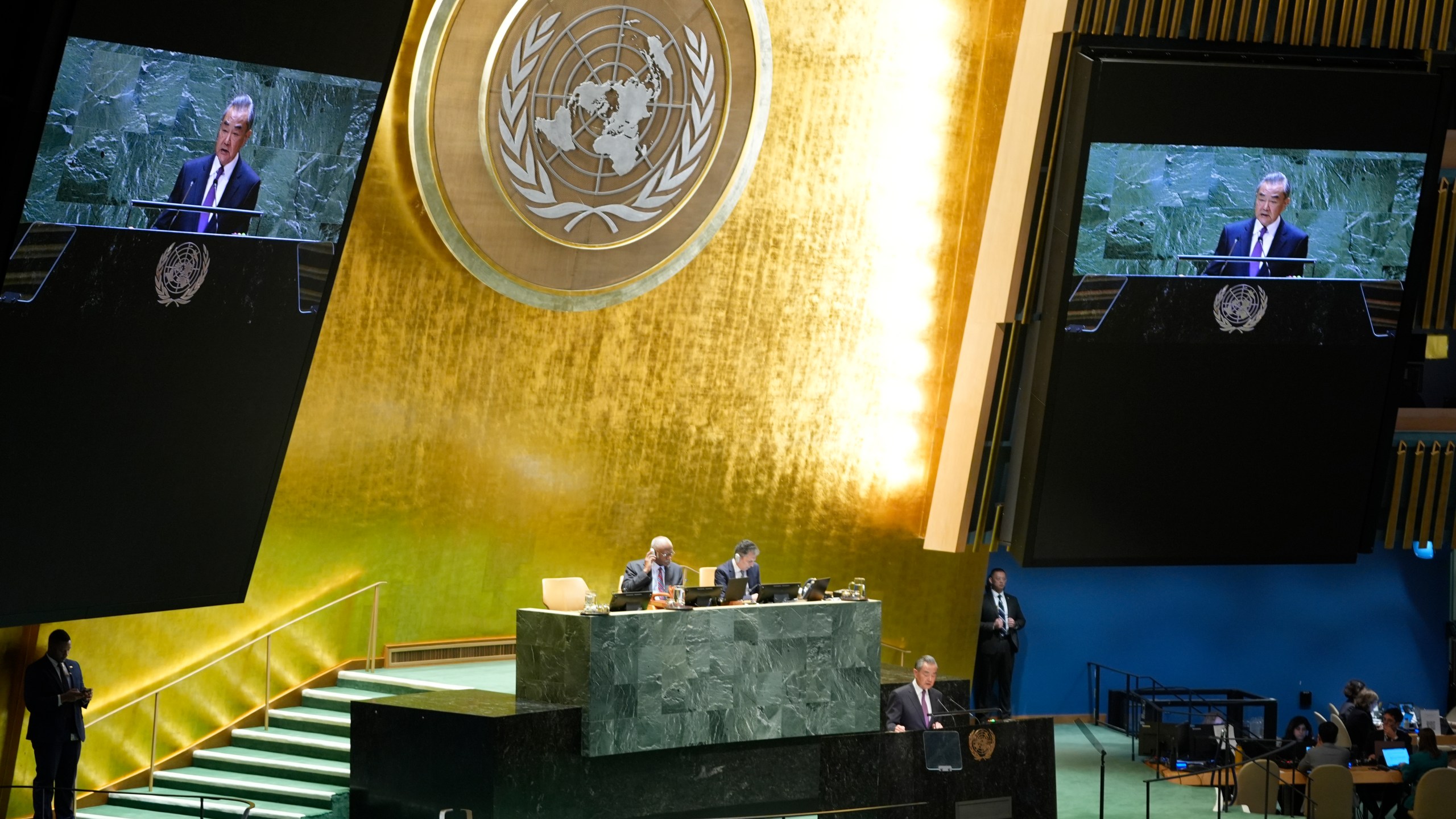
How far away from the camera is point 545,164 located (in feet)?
38.6

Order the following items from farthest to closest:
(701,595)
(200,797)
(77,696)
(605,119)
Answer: (605,119) → (701,595) → (77,696) → (200,797)

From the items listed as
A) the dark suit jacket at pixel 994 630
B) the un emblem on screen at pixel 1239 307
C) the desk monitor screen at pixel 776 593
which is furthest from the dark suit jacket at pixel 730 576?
the un emblem on screen at pixel 1239 307

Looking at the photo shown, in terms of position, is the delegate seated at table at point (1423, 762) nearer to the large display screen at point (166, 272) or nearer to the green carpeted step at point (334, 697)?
the green carpeted step at point (334, 697)

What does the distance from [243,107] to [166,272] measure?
90 centimetres

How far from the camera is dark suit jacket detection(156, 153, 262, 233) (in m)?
8.27

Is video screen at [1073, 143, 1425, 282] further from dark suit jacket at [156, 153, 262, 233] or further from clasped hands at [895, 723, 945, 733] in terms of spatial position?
dark suit jacket at [156, 153, 262, 233]

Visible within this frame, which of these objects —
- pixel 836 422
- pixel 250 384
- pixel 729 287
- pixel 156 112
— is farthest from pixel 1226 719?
pixel 156 112

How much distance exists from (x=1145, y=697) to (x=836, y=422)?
13.5ft

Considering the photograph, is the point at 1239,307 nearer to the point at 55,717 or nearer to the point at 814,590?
the point at 814,590

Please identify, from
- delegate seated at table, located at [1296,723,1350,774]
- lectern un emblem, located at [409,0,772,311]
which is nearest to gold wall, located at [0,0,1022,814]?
lectern un emblem, located at [409,0,772,311]

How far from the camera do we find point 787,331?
43.4 ft

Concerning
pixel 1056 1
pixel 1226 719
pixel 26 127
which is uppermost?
pixel 1056 1

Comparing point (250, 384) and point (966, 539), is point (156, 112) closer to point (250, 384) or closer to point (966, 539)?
point (250, 384)

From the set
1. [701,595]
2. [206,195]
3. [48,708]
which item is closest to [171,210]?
[206,195]
